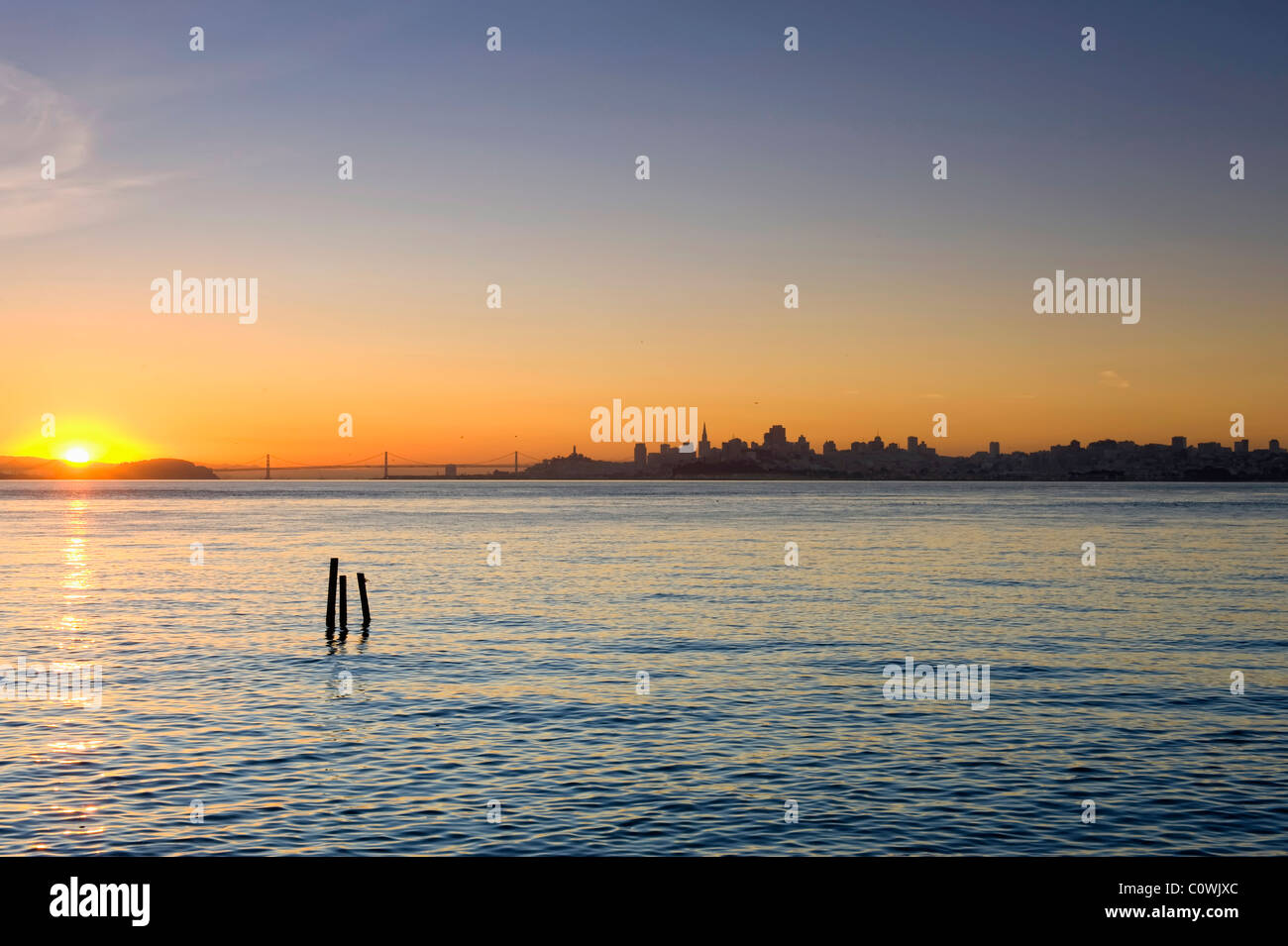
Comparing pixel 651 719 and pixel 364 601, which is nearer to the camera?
pixel 651 719

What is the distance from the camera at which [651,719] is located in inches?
1030

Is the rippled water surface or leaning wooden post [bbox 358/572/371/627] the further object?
leaning wooden post [bbox 358/572/371/627]

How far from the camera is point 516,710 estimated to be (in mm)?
27297

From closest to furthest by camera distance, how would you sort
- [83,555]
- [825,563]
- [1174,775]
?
[1174,775] < [825,563] < [83,555]

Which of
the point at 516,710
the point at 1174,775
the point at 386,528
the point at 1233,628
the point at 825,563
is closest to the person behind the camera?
the point at 1174,775

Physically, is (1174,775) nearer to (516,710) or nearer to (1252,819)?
(1252,819)

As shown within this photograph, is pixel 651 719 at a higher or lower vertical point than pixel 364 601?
lower

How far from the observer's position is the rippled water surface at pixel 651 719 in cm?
1742

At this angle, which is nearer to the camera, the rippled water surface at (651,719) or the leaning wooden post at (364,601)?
the rippled water surface at (651,719)

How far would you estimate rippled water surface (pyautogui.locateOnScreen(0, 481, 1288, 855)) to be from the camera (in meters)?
17.4

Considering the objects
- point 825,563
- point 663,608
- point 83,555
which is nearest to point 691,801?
point 663,608
